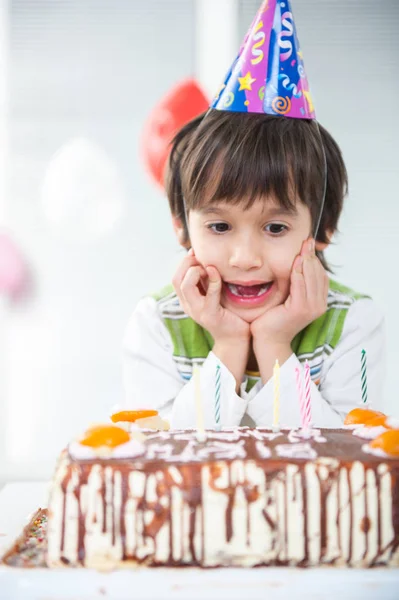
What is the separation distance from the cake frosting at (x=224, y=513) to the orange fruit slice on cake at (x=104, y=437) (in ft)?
0.09

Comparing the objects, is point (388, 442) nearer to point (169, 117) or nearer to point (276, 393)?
point (276, 393)

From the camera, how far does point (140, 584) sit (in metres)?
0.96

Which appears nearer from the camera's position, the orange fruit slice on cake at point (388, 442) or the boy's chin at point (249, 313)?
the orange fruit slice on cake at point (388, 442)

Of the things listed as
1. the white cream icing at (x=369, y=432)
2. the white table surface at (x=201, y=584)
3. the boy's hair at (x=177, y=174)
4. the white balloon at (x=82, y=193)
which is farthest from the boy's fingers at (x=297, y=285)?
the white balloon at (x=82, y=193)

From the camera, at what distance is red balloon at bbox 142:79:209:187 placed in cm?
270

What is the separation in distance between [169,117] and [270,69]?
120 centimetres

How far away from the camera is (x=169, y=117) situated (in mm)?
2713

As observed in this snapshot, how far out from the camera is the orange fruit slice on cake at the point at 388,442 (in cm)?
107

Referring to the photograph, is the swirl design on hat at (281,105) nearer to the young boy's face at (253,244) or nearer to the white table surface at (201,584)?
the young boy's face at (253,244)

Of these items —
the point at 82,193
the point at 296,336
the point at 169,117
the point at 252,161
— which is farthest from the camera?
the point at 82,193

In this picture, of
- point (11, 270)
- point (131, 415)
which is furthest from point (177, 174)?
point (11, 270)

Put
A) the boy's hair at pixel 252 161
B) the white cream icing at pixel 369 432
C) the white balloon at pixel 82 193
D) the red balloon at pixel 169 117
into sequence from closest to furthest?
the white cream icing at pixel 369 432
the boy's hair at pixel 252 161
the red balloon at pixel 169 117
the white balloon at pixel 82 193

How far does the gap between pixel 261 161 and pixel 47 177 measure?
171cm

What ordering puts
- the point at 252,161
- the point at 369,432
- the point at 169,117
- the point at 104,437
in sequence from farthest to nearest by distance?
1. the point at 169,117
2. the point at 252,161
3. the point at 369,432
4. the point at 104,437
